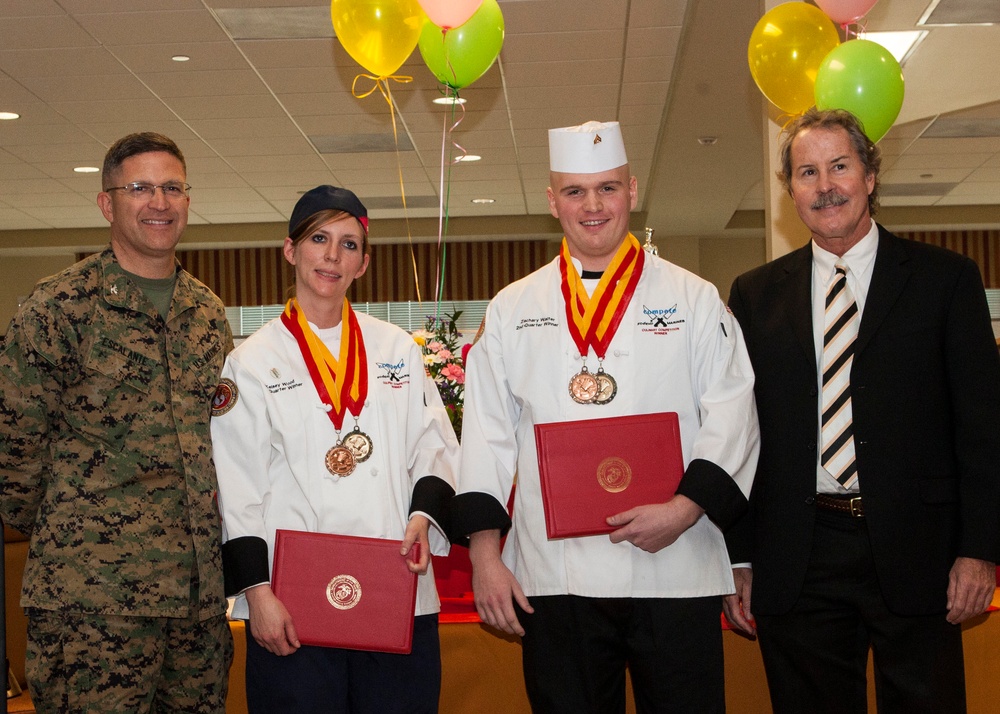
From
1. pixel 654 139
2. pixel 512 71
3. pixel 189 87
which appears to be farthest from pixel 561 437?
pixel 654 139

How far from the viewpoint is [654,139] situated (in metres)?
8.28

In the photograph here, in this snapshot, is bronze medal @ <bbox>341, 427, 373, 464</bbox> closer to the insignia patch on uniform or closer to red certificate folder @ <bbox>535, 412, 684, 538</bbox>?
the insignia patch on uniform

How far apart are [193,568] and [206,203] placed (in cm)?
916

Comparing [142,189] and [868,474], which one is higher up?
[142,189]

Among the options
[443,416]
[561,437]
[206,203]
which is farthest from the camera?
[206,203]

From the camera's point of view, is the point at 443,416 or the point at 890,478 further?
the point at 443,416

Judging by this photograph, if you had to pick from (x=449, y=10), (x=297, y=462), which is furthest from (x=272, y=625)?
(x=449, y=10)

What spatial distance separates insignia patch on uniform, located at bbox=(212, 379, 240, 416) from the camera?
6.93ft

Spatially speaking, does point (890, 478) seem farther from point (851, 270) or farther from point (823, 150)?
point (823, 150)

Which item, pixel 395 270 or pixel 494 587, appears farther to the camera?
pixel 395 270

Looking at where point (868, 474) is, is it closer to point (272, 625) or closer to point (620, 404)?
point (620, 404)

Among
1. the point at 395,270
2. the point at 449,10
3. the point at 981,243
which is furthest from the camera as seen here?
the point at 395,270

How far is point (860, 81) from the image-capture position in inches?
136

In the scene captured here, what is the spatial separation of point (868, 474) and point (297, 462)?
1183mm
